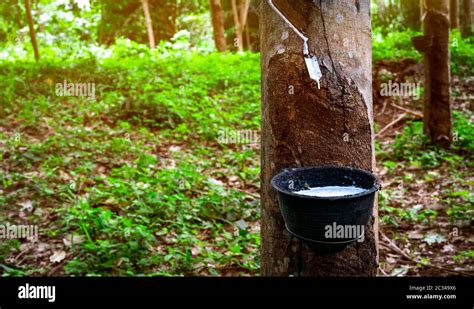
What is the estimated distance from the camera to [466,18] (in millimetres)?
12023

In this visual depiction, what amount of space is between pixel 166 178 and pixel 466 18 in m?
10.3

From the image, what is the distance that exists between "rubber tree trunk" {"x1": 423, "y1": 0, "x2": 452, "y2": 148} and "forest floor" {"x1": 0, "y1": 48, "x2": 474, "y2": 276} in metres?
0.29

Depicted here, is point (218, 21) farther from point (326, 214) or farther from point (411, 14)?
point (326, 214)

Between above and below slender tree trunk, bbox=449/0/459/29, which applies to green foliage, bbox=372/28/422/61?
below

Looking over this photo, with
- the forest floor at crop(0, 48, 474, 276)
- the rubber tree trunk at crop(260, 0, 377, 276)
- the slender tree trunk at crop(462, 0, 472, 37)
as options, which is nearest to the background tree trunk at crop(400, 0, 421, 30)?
the slender tree trunk at crop(462, 0, 472, 37)

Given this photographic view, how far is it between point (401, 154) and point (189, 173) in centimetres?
303

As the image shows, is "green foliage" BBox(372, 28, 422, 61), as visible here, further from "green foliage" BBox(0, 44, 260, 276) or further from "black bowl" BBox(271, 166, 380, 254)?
"black bowl" BBox(271, 166, 380, 254)

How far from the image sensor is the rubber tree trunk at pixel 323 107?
2.40m
